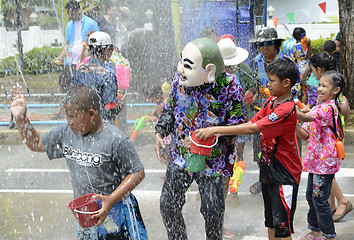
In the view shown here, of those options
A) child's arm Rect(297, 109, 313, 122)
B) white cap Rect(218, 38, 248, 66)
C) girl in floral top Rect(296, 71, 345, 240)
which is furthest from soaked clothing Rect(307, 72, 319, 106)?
child's arm Rect(297, 109, 313, 122)

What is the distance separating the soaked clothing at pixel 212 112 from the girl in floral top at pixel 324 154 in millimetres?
888

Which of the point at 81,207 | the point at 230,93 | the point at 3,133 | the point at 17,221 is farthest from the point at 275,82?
the point at 3,133

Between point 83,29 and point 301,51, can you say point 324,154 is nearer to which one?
point 301,51

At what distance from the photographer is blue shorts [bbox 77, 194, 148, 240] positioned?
116 inches

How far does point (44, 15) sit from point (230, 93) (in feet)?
84.0

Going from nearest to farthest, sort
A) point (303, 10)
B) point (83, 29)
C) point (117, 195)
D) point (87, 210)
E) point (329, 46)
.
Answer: point (87, 210)
point (117, 195)
point (83, 29)
point (329, 46)
point (303, 10)

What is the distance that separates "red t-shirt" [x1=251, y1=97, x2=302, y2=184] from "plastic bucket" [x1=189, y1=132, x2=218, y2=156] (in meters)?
0.37

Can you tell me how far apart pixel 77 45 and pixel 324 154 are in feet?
18.5

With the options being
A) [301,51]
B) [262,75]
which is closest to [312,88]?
[262,75]

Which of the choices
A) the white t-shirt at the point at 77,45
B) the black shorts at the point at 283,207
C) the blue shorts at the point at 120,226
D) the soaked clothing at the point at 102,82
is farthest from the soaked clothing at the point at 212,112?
the white t-shirt at the point at 77,45

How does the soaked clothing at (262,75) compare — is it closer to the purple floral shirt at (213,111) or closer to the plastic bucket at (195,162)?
the purple floral shirt at (213,111)

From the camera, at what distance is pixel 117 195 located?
9.18ft

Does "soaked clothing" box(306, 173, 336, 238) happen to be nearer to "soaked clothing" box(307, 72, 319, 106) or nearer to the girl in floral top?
the girl in floral top

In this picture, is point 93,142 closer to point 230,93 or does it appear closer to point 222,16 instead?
point 230,93
